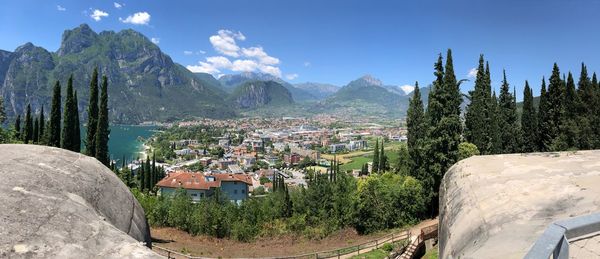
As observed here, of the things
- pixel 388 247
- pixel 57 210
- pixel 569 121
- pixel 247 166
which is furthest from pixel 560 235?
pixel 247 166

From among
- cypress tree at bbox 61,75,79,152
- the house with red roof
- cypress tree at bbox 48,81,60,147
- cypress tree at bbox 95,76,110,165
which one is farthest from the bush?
cypress tree at bbox 48,81,60,147

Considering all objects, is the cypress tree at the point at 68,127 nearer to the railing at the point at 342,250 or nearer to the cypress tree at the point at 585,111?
the railing at the point at 342,250

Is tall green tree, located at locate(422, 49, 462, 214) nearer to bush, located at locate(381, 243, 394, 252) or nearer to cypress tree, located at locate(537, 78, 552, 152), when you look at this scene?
bush, located at locate(381, 243, 394, 252)

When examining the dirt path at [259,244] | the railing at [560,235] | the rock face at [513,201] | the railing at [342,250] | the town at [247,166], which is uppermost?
the railing at [560,235]

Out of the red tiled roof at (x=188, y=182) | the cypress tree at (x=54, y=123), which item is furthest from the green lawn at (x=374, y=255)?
the red tiled roof at (x=188, y=182)

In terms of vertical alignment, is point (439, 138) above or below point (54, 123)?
below

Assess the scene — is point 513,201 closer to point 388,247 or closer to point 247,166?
point 388,247
